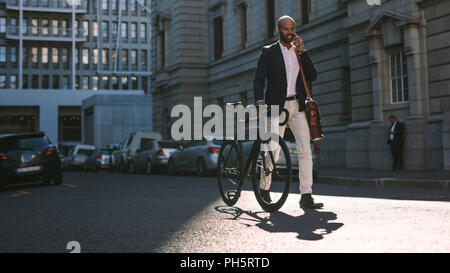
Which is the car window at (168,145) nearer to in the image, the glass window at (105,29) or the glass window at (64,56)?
the glass window at (64,56)

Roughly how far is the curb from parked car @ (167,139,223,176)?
5013mm

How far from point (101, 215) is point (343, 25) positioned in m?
16.1

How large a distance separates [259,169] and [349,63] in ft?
54.9

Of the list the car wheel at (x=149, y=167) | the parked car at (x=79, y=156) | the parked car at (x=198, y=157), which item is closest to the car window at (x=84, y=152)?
the parked car at (x=79, y=156)

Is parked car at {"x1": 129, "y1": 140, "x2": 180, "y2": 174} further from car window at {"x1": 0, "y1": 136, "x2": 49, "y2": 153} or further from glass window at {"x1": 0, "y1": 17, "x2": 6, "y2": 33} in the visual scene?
glass window at {"x1": 0, "y1": 17, "x2": 6, "y2": 33}

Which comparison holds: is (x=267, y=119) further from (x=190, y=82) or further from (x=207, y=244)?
(x=190, y=82)

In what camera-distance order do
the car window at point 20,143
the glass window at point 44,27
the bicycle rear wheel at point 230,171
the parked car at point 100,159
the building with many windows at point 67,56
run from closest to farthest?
the bicycle rear wheel at point 230,171 < the car window at point 20,143 < the parked car at point 100,159 < the building with many windows at point 67,56 < the glass window at point 44,27

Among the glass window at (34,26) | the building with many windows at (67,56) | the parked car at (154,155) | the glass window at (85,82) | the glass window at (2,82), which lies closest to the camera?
the parked car at (154,155)

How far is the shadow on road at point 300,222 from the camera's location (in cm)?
511

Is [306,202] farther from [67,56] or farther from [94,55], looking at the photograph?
[67,56]

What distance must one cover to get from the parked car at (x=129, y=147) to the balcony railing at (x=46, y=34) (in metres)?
43.5

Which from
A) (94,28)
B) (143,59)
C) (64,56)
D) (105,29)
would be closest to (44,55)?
(64,56)

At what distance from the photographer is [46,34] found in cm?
7044

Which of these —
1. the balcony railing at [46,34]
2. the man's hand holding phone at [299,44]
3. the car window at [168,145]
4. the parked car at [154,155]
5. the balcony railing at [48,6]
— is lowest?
the parked car at [154,155]
